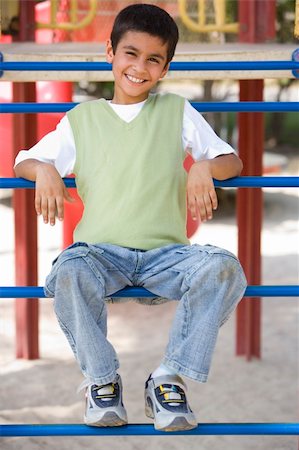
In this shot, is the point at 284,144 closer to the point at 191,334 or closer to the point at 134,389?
the point at 134,389

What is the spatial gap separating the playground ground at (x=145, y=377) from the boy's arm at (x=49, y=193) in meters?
1.26

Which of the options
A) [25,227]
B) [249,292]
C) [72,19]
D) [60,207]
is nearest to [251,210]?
[25,227]

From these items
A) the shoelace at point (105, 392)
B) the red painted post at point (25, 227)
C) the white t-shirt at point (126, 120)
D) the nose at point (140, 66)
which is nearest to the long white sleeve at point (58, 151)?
the white t-shirt at point (126, 120)

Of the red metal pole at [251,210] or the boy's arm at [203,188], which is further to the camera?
the red metal pole at [251,210]

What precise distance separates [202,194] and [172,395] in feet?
1.47

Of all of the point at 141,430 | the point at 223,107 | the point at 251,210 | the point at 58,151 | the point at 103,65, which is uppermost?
the point at 103,65

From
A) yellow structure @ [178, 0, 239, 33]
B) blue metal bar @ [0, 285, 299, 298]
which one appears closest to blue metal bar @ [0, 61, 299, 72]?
blue metal bar @ [0, 285, 299, 298]

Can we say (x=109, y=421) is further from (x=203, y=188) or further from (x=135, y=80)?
(x=135, y=80)

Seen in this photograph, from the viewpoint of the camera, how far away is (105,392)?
1992 mm

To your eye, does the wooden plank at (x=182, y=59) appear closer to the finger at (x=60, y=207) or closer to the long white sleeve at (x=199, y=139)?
the long white sleeve at (x=199, y=139)

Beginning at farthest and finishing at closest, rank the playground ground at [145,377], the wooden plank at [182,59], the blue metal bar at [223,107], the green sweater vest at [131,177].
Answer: the playground ground at [145,377], the wooden plank at [182,59], the blue metal bar at [223,107], the green sweater vest at [131,177]

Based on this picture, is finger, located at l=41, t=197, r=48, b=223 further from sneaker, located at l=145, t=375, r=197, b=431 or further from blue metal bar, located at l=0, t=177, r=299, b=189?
sneaker, located at l=145, t=375, r=197, b=431

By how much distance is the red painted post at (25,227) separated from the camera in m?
3.66

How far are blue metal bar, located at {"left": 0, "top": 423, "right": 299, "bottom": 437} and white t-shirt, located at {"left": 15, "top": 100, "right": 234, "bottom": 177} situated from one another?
59cm
